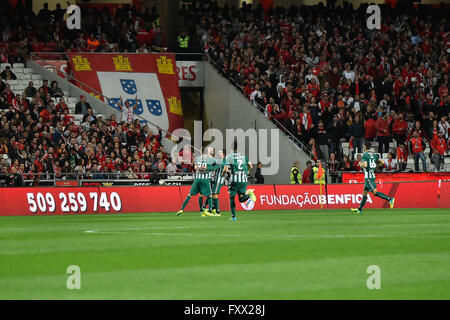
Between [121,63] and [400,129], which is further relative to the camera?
[121,63]

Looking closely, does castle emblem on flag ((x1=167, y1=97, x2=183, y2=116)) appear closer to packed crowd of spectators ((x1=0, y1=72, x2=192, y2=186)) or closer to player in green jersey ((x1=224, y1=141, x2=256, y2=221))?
packed crowd of spectators ((x1=0, y1=72, x2=192, y2=186))

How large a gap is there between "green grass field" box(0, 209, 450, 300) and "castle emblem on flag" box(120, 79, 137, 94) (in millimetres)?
21963

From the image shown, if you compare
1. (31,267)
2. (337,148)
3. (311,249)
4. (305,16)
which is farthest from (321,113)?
(31,267)

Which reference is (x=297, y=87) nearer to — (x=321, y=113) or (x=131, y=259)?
(x=321, y=113)

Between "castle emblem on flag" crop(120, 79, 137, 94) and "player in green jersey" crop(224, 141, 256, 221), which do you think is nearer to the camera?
"player in green jersey" crop(224, 141, 256, 221)

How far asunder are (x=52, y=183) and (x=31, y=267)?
21660mm

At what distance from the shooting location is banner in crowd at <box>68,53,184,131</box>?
41.8 metres

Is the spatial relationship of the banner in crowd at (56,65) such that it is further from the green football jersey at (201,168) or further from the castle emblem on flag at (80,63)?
the green football jersey at (201,168)

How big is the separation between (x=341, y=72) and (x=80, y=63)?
12864mm

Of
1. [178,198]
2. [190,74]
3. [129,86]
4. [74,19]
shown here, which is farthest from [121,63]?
[178,198]

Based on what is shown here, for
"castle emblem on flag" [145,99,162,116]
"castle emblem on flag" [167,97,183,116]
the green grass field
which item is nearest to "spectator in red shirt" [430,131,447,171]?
"castle emblem on flag" [167,97,183,116]

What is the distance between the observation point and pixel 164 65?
4269cm

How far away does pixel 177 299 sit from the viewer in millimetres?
9203

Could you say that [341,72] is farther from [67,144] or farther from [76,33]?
[67,144]
